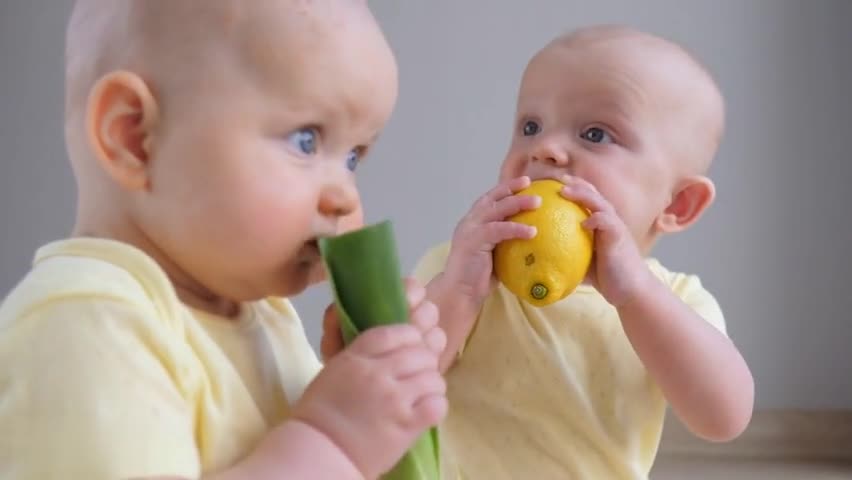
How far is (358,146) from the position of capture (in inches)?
26.9

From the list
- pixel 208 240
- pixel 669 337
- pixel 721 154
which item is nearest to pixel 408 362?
pixel 208 240

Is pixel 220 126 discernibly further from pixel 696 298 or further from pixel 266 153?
pixel 696 298

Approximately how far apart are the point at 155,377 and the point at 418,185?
1335 mm

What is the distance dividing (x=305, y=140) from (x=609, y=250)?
1.13ft

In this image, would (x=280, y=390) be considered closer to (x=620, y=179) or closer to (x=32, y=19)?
(x=620, y=179)

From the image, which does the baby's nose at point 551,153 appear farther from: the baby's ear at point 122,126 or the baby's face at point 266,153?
the baby's ear at point 122,126

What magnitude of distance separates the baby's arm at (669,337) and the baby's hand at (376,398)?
1.00 feet

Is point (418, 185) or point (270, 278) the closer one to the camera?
point (270, 278)

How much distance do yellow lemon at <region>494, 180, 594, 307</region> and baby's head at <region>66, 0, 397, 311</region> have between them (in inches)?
9.5

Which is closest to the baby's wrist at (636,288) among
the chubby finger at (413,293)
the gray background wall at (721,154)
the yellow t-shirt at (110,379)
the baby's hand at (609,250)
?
the baby's hand at (609,250)

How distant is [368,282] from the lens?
2.10 ft

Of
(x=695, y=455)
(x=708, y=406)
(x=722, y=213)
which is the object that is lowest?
(x=708, y=406)

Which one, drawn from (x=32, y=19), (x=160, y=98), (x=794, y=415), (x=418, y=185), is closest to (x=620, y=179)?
(x=160, y=98)

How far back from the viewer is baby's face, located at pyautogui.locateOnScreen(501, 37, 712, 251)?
977mm
